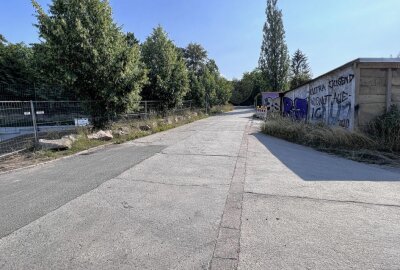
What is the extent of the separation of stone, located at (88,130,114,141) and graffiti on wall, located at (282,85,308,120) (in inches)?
443

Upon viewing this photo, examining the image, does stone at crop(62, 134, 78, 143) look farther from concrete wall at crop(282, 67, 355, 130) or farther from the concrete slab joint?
concrete wall at crop(282, 67, 355, 130)

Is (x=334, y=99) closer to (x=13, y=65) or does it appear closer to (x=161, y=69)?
(x=161, y=69)

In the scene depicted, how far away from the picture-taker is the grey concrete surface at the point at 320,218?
2.91m

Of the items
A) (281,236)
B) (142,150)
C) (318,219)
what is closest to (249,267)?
(281,236)

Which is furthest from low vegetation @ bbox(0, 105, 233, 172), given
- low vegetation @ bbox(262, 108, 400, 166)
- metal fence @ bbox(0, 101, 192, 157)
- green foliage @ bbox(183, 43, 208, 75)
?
green foliage @ bbox(183, 43, 208, 75)

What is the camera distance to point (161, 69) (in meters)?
19.8

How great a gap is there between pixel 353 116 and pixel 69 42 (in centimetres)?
1117

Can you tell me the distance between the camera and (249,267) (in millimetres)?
2773

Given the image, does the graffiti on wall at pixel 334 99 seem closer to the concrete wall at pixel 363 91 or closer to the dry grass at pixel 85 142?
the concrete wall at pixel 363 91

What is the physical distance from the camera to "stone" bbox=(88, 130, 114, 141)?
36.3 ft

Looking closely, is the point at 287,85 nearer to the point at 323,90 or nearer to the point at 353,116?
the point at 323,90

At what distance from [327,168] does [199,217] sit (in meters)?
4.49

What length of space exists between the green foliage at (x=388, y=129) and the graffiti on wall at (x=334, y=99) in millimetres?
792

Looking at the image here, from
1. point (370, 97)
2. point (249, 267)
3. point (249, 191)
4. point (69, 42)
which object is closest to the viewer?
point (249, 267)
